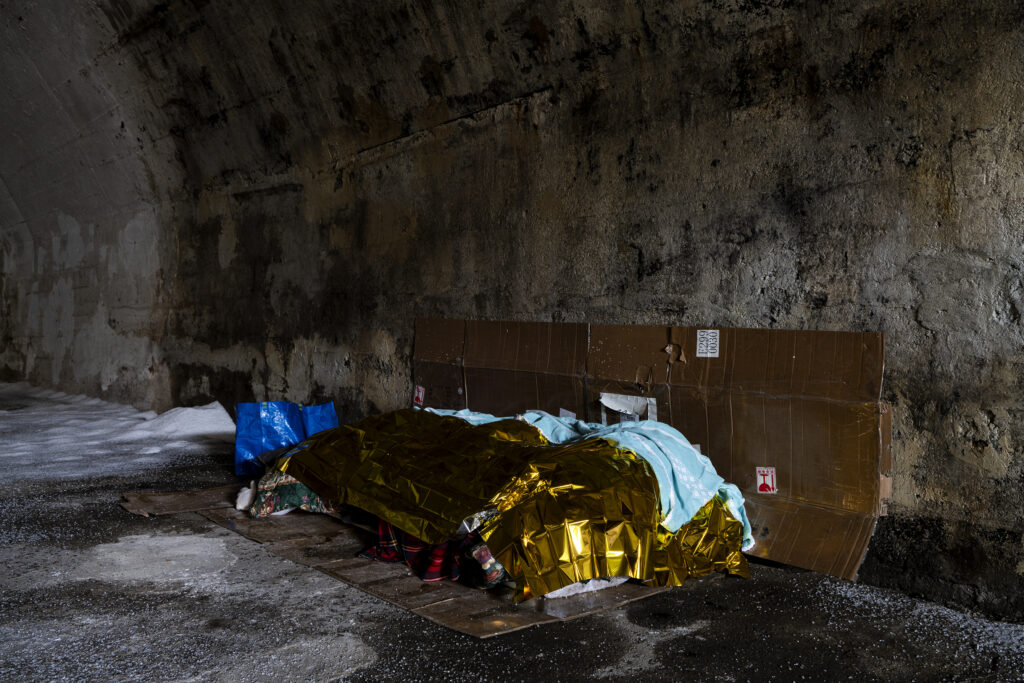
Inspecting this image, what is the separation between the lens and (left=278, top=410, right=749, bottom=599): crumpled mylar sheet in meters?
2.66

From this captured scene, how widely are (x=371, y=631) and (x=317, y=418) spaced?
2601 mm

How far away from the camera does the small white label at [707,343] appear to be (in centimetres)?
344

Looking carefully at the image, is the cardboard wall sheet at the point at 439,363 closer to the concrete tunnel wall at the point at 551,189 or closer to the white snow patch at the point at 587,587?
the concrete tunnel wall at the point at 551,189

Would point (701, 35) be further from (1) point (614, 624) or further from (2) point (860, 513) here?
(1) point (614, 624)

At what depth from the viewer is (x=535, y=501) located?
108 inches

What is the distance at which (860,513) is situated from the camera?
299 centimetres

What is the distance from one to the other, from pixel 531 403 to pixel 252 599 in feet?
6.23

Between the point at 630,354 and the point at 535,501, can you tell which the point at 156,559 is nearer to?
the point at 535,501

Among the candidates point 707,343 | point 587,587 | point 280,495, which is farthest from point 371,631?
point 707,343

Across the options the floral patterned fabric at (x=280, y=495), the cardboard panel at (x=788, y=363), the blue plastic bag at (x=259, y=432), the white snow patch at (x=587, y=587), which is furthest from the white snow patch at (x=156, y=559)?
the cardboard panel at (x=788, y=363)

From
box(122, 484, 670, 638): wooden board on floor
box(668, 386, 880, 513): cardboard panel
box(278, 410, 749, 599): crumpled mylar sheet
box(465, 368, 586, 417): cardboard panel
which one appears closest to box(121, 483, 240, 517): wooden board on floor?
box(122, 484, 670, 638): wooden board on floor

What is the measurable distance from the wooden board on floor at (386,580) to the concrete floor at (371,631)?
0.06 m

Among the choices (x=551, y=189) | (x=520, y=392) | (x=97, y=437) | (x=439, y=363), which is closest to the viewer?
(x=551, y=189)

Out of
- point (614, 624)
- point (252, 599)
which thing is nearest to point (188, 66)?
point (252, 599)
